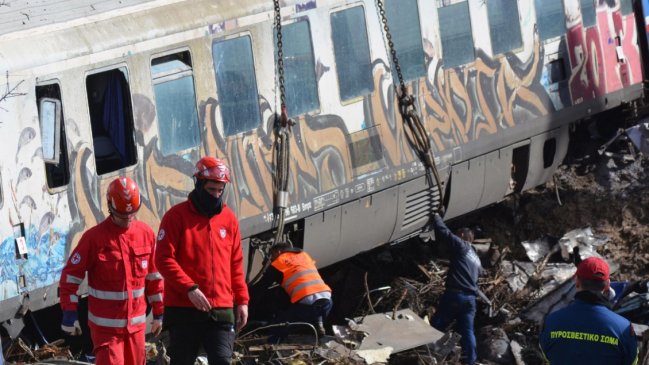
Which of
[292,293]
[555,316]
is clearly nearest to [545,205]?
[292,293]

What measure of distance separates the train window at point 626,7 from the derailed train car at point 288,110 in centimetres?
67

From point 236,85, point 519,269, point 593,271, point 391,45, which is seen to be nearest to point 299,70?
point 236,85

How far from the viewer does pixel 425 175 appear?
1498 cm

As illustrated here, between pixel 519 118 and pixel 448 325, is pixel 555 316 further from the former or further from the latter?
pixel 519 118

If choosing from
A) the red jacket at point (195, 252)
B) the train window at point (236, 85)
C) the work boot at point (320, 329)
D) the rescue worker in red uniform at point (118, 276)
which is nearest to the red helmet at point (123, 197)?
the rescue worker in red uniform at point (118, 276)

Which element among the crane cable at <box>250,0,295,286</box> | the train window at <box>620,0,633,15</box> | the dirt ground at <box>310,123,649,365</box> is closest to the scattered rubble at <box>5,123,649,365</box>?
the dirt ground at <box>310,123,649,365</box>

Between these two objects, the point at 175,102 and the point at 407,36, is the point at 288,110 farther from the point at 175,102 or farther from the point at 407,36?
the point at 407,36

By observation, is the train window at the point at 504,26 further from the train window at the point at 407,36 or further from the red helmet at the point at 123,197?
the red helmet at the point at 123,197

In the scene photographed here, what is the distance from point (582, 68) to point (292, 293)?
6.01 metres

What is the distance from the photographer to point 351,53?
1419 cm

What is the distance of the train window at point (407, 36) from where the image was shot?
14711 millimetres

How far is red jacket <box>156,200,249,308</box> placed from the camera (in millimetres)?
9578

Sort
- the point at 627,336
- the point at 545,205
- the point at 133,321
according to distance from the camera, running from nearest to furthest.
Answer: the point at 627,336 → the point at 133,321 → the point at 545,205

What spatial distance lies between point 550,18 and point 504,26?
930 mm
